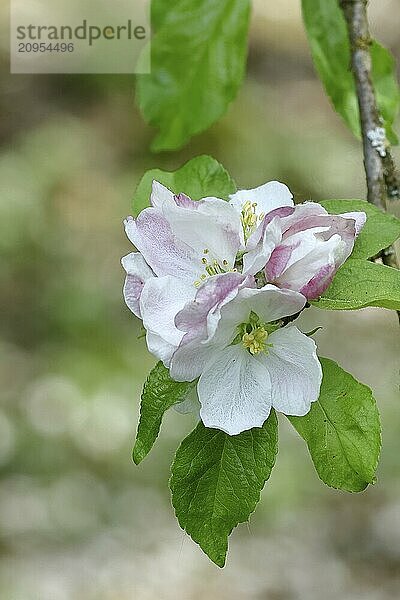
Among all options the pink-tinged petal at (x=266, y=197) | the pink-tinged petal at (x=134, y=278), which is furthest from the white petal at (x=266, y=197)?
the pink-tinged petal at (x=134, y=278)

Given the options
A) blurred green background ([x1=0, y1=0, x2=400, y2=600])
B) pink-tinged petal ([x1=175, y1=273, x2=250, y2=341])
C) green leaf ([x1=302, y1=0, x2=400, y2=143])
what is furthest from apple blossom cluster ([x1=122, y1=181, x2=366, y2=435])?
blurred green background ([x1=0, y1=0, x2=400, y2=600])

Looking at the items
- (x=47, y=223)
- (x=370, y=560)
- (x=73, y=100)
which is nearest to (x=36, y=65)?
(x=73, y=100)

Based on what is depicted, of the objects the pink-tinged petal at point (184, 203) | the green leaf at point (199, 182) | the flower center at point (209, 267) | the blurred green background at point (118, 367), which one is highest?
the pink-tinged petal at point (184, 203)

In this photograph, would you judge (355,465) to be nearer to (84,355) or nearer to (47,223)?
(84,355)

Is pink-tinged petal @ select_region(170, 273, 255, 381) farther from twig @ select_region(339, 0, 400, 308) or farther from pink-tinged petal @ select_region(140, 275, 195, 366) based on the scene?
twig @ select_region(339, 0, 400, 308)

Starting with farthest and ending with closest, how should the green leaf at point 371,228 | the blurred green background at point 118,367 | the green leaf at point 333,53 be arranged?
the blurred green background at point 118,367
the green leaf at point 333,53
the green leaf at point 371,228

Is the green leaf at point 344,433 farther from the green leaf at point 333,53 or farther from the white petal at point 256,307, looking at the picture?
the green leaf at point 333,53

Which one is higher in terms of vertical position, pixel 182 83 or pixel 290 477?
pixel 182 83
